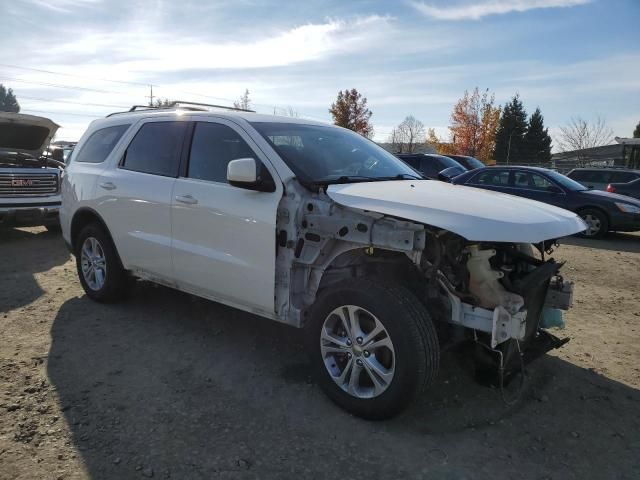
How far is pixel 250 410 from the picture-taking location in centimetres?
322

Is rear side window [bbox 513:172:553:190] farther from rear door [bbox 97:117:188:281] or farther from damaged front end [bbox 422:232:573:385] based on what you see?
rear door [bbox 97:117:188:281]

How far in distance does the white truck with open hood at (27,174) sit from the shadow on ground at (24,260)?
1.15ft

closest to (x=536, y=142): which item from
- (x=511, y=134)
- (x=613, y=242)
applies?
(x=511, y=134)

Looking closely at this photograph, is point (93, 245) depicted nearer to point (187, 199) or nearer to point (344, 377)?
point (187, 199)

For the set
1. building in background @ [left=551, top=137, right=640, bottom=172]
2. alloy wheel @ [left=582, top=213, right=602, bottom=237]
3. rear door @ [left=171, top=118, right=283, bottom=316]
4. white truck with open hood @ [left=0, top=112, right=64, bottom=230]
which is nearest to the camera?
rear door @ [left=171, top=118, right=283, bottom=316]

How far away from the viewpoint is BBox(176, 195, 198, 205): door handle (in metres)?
3.93

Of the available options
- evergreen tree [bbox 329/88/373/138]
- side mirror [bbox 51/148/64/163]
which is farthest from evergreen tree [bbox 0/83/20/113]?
side mirror [bbox 51/148/64/163]

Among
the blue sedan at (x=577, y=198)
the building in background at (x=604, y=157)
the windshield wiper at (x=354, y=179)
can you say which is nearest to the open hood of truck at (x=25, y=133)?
the windshield wiper at (x=354, y=179)

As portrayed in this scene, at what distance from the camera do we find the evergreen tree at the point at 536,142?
53.3 meters

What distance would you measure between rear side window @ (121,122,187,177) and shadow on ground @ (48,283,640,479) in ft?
4.92

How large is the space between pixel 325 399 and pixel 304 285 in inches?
30.8

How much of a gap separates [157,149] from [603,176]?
14337 millimetres

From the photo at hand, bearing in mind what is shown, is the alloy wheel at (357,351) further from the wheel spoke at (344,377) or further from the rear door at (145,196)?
the rear door at (145,196)

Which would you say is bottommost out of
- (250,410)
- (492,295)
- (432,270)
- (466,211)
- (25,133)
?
(250,410)
